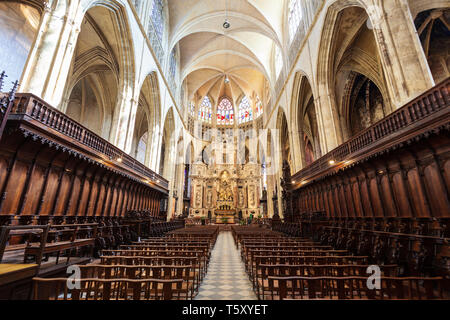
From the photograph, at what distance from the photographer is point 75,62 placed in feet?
39.7

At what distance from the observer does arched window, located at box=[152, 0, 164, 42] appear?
14.0 metres

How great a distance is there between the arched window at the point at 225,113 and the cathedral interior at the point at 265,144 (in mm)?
8833

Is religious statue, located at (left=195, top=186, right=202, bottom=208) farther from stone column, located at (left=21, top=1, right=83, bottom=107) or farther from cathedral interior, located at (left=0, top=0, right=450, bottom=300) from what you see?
stone column, located at (left=21, top=1, right=83, bottom=107)

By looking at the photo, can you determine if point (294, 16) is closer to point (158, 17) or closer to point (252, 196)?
point (158, 17)

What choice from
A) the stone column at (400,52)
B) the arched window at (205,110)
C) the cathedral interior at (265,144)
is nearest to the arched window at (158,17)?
the cathedral interior at (265,144)

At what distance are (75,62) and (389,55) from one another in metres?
15.6

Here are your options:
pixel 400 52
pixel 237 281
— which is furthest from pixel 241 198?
pixel 237 281

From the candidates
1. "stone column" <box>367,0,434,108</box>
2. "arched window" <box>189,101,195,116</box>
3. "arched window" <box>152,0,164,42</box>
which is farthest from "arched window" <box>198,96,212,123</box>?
"stone column" <box>367,0,434,108</box>

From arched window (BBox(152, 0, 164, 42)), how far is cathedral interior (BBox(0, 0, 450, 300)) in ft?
0.64

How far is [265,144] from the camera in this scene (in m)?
24.0

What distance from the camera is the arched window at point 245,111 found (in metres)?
29.7

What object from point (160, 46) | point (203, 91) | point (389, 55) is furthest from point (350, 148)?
point (203, 91)

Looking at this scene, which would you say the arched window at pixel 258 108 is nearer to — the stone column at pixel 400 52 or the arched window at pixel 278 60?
the arched window at pixel 278 60

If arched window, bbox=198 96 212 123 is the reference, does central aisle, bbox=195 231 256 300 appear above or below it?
below
